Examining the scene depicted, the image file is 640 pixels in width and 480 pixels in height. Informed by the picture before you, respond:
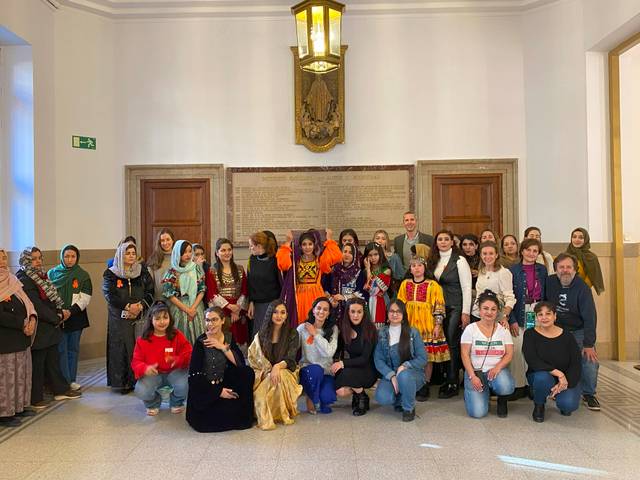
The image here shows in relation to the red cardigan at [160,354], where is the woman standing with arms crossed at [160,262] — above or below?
above

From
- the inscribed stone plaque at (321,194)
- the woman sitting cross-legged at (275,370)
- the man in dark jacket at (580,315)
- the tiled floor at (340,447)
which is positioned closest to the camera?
the tiled floor at (340,447)

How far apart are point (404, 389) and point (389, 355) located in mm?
303

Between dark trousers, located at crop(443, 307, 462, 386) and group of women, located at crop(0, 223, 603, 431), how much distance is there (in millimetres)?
10

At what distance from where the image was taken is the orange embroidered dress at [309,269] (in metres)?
4.70

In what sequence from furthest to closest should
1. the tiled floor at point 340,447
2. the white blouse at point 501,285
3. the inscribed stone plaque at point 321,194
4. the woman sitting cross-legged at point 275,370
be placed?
the inscribed stone plaque at point 321,194, the white blouse at point 501,285, the woman sitting cross-legged at point 275,370, the tiled floor at point 340,447

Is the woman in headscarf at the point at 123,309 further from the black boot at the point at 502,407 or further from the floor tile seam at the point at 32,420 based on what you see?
the black boot at the point at 502,407

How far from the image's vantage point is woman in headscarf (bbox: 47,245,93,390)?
4828mm

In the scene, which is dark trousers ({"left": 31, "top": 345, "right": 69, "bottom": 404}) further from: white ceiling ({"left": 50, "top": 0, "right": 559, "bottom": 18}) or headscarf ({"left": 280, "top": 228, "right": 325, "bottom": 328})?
white ceiling ({"left": 50, "top": 0, "right": 559, "bottom": 18})

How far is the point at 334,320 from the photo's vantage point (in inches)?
170

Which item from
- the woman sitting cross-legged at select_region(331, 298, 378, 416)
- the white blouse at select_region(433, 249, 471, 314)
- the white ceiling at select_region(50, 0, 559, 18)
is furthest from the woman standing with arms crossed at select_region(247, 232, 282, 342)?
the white ceiling at select_region(50, 0, 559, 18)

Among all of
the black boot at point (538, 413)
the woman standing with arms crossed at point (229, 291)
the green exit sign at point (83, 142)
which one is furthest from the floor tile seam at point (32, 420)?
the black boot at point (538, 413)

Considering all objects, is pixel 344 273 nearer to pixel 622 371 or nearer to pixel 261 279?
pixel 261 279

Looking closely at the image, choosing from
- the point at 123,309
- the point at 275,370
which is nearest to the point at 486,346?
the point at 275,370

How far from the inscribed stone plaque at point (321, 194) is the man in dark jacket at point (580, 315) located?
2648 millimetres
